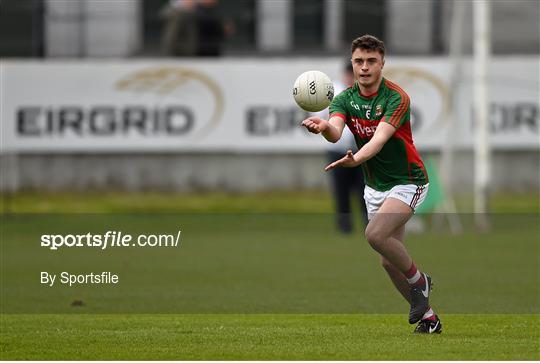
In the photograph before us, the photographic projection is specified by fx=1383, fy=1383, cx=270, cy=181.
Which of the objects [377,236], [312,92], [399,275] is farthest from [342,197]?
[377,236]

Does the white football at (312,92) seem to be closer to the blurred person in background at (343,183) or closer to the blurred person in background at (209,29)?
the blurred person in background at (343,183)

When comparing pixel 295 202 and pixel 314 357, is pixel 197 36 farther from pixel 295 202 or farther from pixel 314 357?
pixel 314 357

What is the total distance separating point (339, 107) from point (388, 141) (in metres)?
A: 0.45

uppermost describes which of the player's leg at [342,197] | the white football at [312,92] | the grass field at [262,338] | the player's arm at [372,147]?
the white football at [312,92]

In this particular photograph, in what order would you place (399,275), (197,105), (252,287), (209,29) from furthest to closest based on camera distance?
(209,29)
(197,105)
(252,287)
(399,275)

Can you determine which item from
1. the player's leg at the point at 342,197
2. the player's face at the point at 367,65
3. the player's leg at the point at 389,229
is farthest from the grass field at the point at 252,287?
the player's face at the point at 367,65

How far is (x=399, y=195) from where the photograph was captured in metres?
10.4

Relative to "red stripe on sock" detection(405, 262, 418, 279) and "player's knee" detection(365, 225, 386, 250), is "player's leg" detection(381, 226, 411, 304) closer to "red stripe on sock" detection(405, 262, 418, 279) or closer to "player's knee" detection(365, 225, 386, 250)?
"red stripe on sock" detection(405, 262, 418, 279)

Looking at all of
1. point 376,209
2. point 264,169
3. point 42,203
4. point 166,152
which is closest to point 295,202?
point 264,169

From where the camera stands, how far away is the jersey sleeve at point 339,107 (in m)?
10.4

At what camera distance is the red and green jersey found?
1038cm

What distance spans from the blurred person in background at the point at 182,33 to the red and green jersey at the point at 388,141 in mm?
16128

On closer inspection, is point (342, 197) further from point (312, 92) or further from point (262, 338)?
point (262, 338)

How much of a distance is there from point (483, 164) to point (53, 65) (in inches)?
316
